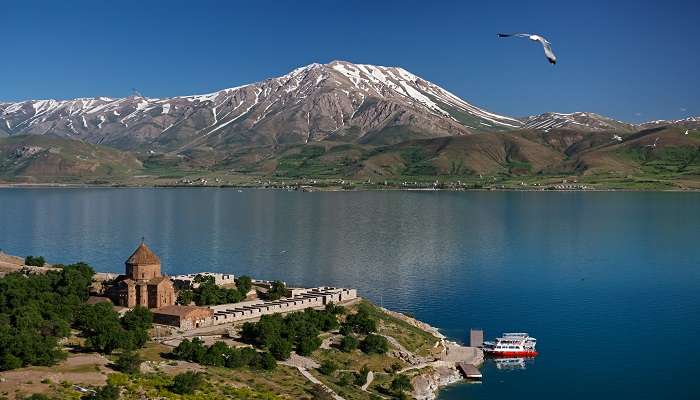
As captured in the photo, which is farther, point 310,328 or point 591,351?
point 591,351

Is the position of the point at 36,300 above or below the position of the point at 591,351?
above

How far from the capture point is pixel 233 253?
9931 centimetres

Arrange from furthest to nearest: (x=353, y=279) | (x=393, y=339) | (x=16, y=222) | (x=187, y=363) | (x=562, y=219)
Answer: (x=562, y=219)
(x=16, y=222)
(x=353, y=279)
(x=393, y=339)
(x=187, y=363)

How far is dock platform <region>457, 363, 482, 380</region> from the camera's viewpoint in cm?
4941

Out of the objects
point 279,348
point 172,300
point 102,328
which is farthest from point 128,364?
point 172,300

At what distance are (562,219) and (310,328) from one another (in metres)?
112

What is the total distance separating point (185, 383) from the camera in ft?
113

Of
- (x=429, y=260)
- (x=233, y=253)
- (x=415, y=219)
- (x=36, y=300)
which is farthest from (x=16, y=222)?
(x=36, y=300)

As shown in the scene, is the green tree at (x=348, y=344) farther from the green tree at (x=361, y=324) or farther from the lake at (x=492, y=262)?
the lake at (x=492, y=262)

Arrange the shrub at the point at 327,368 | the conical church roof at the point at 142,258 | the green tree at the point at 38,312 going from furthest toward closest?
the conical church roof at the point at 142,258 → the shrub at the point at 327,368 → the green tree at the point at 38,312

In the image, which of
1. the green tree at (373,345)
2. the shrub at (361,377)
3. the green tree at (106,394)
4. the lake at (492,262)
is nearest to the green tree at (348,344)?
the green tree at (373,345)

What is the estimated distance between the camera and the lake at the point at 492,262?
5297cm

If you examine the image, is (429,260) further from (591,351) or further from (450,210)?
(450,210)

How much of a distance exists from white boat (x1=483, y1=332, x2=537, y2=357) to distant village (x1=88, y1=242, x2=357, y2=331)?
1262 centimetres
